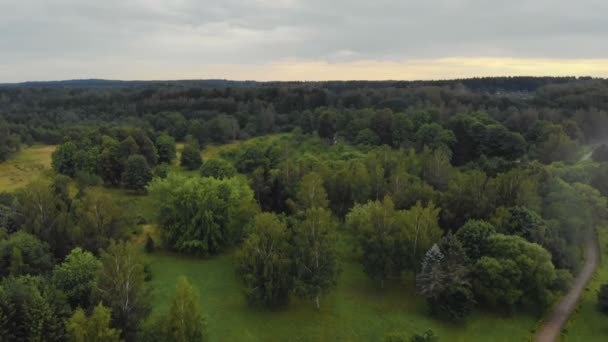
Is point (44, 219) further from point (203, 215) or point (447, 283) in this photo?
point (447, 283)

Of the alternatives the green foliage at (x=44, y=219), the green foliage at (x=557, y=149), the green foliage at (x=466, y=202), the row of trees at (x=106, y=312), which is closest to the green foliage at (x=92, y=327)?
the row of trees at (x=106, y=312)

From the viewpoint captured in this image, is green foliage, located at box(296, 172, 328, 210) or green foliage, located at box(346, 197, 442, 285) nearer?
green foliage, located at box(346, 197, 442, 285)

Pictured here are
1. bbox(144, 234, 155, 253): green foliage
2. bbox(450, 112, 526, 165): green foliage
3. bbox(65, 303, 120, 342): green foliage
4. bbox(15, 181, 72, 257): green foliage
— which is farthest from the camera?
bbox(450, 112, 526, 165): green foliage

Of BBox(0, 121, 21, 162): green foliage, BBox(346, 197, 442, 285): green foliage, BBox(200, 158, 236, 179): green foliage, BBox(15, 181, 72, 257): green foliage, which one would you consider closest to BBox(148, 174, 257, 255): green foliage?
BBox(15, 181, 72, 257): green foliage

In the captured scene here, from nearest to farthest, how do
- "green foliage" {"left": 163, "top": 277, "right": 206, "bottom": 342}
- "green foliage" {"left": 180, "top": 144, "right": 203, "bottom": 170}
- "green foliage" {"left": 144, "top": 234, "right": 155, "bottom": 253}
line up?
"green foliage" {"left": 163, "top": 277, "right": 206, "bottom": 342} → "green foliage" {"left": 144, "top": 234, "right": 155, "bottom": 253} → "green foliage" {"left": 180, "top": 144, "right": 203, "bottom": 170}

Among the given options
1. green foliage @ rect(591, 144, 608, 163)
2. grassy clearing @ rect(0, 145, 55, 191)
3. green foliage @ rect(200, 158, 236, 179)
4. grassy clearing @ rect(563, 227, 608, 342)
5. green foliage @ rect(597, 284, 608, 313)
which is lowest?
grassy clearing @ rect(563, 227, 608, 342)

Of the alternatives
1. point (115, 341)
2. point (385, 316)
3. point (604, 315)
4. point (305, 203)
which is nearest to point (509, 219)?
point (604, 315)

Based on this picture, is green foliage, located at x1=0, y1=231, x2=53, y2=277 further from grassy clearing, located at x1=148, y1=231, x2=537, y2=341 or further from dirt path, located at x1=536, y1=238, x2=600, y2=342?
dirt path, located at x1=536, y1=238, x2=600, y2=342

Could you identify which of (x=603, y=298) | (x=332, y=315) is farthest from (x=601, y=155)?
(x=332, y=315)
